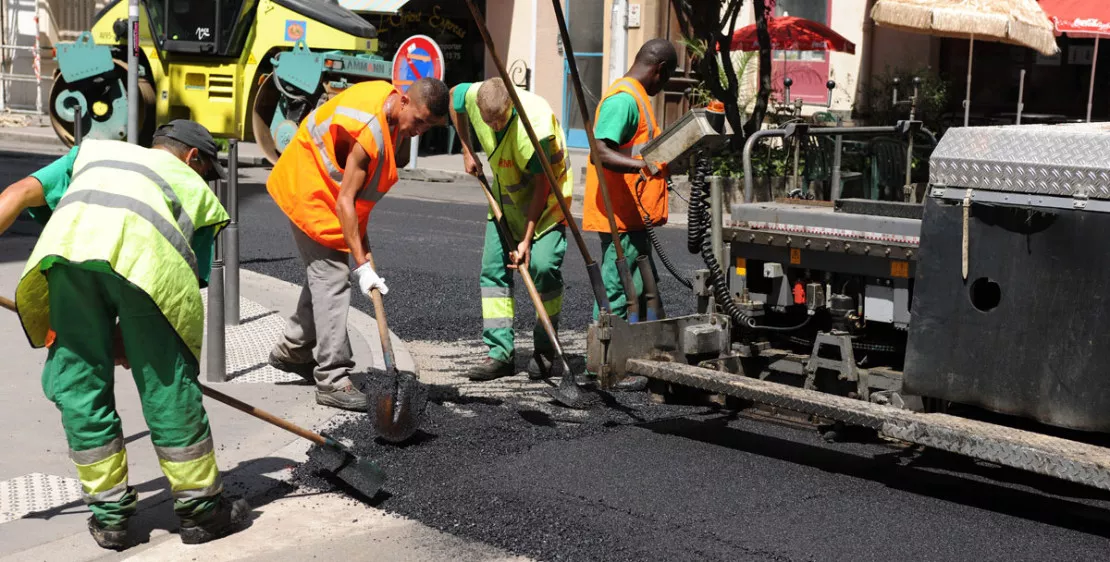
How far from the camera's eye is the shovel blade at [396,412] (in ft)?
17.8

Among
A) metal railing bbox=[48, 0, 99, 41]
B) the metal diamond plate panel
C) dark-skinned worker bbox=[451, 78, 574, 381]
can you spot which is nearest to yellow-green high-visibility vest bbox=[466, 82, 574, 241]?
dark-skinned worker bbox=[451, 78, 574, 381]

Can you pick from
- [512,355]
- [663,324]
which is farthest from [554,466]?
[512,355]

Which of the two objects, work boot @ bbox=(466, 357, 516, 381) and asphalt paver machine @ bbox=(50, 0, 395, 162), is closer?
work boot @ bbox=(466, 357, 516, 381)

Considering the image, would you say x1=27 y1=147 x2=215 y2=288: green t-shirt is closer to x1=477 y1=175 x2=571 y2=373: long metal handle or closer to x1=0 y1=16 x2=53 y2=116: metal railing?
x1=477 y1=175 x2=571 y2=373: long metal handle

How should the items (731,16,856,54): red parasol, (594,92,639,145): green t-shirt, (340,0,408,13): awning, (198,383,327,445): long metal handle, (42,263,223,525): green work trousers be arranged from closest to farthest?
(42,263,223,525): green work trousers < (198,383,327,445): long metal handle < (594,92,639,145): green t-shirt < (731,16,856,54): red parasol < (340,0,408,13): awning

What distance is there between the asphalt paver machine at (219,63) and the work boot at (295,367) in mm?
7818

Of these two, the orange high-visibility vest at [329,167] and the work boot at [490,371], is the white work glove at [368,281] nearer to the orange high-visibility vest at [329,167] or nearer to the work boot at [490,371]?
the orange high-visibility vest at [329,167]

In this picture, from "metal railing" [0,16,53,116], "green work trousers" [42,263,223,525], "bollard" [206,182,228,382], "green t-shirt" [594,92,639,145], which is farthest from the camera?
"metal railing" [0,16,53,116]

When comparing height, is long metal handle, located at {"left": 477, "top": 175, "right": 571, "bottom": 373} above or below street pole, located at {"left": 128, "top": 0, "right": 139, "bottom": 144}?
below

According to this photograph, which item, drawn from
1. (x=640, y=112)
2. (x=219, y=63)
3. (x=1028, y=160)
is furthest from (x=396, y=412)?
(x=219, y=63)

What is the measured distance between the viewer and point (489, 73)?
73.6ft

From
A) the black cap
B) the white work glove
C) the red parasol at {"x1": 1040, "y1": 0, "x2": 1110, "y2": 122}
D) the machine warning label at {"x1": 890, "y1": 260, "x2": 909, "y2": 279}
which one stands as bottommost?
the white work glove

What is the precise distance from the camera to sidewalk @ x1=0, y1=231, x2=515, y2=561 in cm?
439

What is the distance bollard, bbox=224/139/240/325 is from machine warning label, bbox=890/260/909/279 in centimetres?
351
